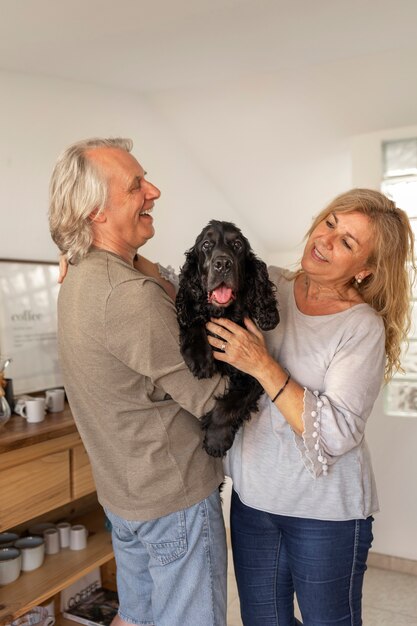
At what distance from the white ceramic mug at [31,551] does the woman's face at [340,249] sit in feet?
4.55

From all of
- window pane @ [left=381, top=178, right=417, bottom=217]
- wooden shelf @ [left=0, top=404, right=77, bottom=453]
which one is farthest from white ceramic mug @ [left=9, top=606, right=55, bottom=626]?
window pane @ [left=381, top=178, right=417, bottom=217]

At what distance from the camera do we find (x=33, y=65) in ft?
6.79

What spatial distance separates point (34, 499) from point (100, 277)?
1.00m

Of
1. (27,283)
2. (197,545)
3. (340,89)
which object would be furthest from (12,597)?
(340,89)

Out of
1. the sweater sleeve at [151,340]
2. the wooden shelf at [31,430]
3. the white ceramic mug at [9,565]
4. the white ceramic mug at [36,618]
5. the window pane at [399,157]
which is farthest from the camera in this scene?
the window pane at [399,157]

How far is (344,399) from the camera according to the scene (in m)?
1.26

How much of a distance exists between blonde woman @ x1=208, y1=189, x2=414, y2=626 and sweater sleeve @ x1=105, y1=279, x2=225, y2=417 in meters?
0.10

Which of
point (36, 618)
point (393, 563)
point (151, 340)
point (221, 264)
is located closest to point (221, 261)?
point (221, 264)

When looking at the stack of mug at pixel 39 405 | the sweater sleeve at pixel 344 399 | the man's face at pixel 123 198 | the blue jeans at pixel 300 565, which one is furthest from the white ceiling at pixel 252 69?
the blue jeans at pixel 300 565

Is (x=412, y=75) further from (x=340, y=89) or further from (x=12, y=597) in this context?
(x=12, y=597)

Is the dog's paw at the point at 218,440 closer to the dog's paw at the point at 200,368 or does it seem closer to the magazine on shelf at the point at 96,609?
the dog's paw at the point at 200,368

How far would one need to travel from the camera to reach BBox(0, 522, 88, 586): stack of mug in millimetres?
1908

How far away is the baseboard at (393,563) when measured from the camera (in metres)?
2.83

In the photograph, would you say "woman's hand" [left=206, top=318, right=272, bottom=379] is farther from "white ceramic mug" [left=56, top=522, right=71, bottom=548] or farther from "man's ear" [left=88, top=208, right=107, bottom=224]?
"white ceramic mug" [left=56, top=522, right=71, bottom=548]
